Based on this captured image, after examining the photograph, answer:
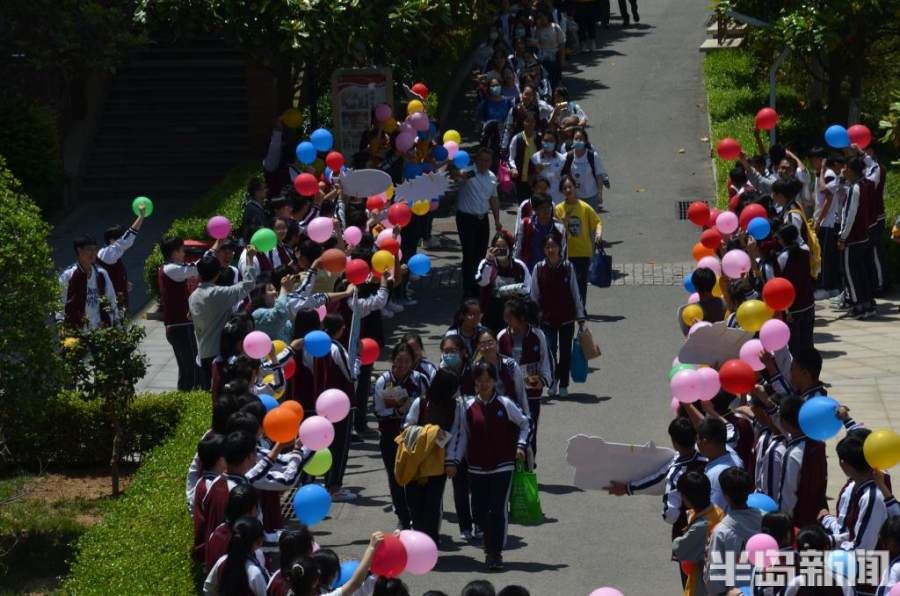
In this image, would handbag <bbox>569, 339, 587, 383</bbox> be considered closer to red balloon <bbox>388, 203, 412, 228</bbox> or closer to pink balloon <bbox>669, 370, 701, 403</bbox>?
red balloon <bbox>388, 203, 412, 228</bbox>

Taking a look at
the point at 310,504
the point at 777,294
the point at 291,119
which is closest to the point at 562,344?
the point at 777,294

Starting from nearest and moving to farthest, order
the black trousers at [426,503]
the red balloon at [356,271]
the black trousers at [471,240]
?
the black trousers at [426,503], the red balloon at [356,271], the black trousers at [471,240]

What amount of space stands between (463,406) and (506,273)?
408 centimetres

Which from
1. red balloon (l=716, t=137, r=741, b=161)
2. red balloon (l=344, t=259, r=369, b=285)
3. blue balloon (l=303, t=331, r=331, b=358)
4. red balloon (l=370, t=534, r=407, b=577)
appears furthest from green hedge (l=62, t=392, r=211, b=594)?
red balloon (l=716, t=137, r=741, b=161)

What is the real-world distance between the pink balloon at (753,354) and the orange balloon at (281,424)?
327cm

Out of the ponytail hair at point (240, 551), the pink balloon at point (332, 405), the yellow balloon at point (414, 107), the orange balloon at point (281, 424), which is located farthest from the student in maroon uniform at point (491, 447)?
the yellow balloon at point (414, 107)

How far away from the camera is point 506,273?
50.8 feet

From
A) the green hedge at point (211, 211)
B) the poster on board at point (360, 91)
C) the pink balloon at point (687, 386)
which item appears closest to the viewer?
the pink balloon at point (687, 386)

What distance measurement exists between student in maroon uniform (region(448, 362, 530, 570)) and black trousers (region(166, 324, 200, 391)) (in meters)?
5.13

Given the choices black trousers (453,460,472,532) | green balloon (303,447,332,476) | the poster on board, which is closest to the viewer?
green balloon (303,447,332,476)

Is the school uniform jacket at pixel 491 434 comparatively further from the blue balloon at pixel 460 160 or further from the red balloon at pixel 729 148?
the blue balloon at pixel 460 160

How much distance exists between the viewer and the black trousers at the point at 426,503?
11.7 metres

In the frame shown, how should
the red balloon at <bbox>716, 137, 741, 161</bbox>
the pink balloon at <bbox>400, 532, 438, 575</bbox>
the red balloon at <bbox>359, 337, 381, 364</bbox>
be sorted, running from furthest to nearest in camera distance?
the red balloon at <bbox>716, 137, 741, 161</bbox>
the red balloon at <bbox>359, 337, 381, 364</bbox>
the pink balloon at <bbox>400, 532, 438, 575</bbox>

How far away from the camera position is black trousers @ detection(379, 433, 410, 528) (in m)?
12.3
